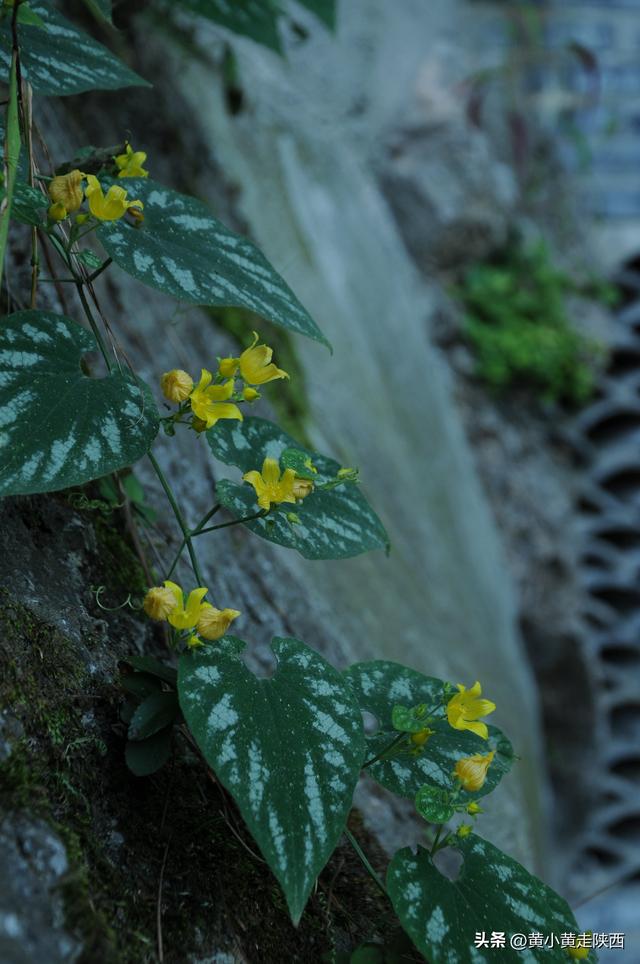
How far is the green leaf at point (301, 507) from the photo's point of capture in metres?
0.78

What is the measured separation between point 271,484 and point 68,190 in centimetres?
30

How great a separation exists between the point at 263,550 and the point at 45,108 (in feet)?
2.44

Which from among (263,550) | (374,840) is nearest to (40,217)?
(263,550)

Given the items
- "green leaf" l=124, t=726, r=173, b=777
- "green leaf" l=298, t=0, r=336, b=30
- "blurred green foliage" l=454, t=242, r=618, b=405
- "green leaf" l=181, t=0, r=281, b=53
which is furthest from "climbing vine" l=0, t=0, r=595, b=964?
"blurred green foliage" l=454, t=242, r=618, b=405

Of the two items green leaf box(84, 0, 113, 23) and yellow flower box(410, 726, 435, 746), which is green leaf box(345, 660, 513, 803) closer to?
yellow flower box(410, 726, 435, 746)

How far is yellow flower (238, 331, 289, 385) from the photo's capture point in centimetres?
76

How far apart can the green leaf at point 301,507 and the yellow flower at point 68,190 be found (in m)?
0.23

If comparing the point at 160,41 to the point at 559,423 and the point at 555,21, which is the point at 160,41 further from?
the point at 555,21

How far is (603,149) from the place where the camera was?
162 inches

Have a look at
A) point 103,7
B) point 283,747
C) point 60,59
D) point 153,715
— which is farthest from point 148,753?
point 103,7

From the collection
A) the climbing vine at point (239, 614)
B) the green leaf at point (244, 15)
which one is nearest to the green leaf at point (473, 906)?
the climbing vine at point (239, 614)

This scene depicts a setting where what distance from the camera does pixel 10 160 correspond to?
710 millimetres

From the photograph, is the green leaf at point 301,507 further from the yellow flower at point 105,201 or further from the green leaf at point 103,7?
the green leaf at point 103,7

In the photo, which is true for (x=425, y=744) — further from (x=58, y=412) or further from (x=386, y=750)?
(x=58, y=412)
